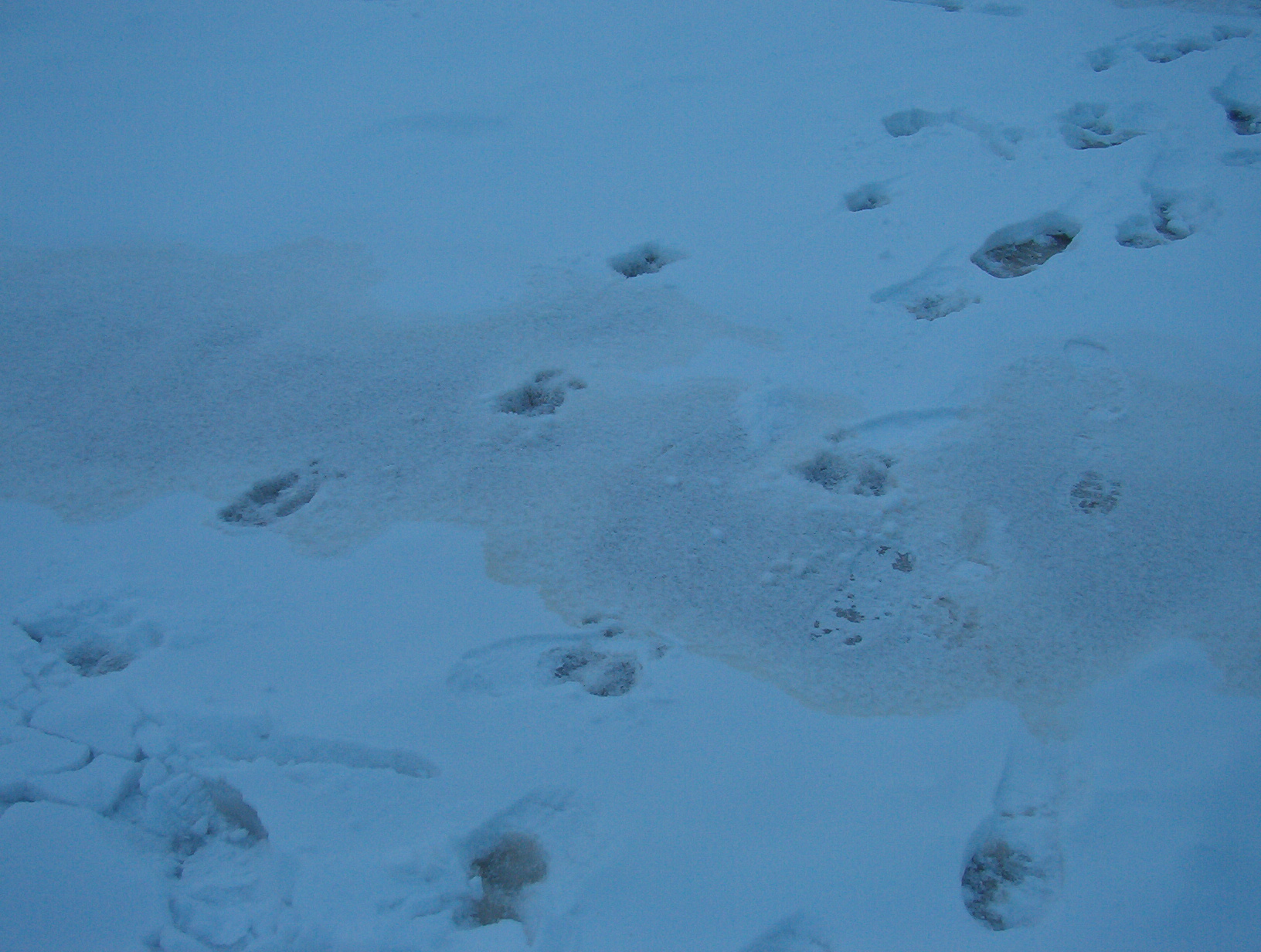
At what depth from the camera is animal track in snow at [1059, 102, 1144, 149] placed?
339 cm

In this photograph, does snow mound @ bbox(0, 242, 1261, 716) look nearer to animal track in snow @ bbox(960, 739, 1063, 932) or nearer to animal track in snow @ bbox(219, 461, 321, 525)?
animal track in snow @ bbox(219, 461, 321, 525)

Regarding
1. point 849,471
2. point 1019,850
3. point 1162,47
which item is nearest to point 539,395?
point 849,471

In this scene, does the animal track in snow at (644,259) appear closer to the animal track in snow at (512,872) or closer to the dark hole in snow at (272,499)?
the dark hole in snow at (272,499)

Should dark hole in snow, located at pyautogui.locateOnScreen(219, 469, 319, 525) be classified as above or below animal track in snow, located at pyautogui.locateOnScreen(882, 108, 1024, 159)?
below

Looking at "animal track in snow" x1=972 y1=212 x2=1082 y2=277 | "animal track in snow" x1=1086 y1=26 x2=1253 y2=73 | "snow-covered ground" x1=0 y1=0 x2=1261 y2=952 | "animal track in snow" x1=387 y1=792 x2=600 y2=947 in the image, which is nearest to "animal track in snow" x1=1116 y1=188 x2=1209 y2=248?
"snow-covered ground" x1=0 y1=0 x2=1261 y2=952

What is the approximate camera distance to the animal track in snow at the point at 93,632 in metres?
1.88

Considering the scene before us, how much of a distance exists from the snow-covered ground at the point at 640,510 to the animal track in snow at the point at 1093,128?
0.02 metres

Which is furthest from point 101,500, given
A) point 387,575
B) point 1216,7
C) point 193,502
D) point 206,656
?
point 1216,7

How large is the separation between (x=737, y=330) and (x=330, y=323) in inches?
51.7

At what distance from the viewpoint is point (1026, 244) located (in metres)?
3.00

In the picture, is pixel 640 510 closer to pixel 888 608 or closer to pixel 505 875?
pixel 888 608

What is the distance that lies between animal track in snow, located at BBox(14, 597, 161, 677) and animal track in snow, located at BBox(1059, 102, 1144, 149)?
359 centimetres

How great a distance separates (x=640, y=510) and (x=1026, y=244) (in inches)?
72.4

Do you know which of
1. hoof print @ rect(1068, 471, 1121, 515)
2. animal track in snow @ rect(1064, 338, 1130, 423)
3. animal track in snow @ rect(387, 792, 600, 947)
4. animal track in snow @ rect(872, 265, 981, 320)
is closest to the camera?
animal track in snow @ rect(387, 792, 600, 947)
